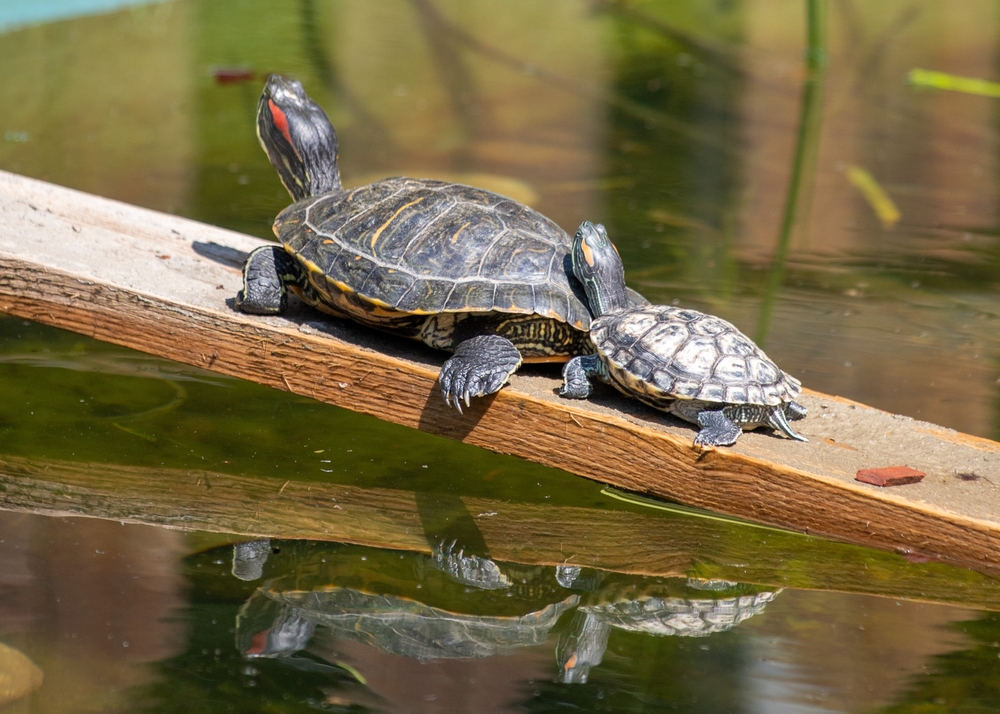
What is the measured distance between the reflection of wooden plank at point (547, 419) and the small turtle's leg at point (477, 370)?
0.09 meters

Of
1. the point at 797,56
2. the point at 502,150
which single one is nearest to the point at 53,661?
the point at 502,150

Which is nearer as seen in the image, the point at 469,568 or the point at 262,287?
the point at 469,568

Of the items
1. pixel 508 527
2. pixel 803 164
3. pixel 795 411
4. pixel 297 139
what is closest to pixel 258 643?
pixel 508 527

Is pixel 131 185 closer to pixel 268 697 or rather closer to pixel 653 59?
pixel 268 697

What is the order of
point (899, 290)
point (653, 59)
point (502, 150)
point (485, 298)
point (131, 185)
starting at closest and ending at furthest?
point (485, 298)
point (899, 290)
point (131, 185)
point (502, 150)
point (653, 59)

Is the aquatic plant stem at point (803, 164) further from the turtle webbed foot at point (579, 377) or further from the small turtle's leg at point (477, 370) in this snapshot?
the small turtle's leg at point (477, 370)

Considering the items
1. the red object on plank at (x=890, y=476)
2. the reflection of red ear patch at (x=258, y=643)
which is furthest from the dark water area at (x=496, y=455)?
the red object on plank at (x=890, y=476)

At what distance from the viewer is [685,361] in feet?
7.38

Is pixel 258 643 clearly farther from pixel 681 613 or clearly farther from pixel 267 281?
pixel 267 281

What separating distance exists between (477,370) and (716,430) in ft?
1.81

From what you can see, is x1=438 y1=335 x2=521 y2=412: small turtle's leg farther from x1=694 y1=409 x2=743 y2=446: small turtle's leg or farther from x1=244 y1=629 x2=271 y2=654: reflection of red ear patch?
x1=244 y1=629 x2=271 y2=654: reflection of red ear patch

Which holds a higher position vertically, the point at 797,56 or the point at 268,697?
the point at 797,56

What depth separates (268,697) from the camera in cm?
162

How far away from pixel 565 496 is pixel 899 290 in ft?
7.12
